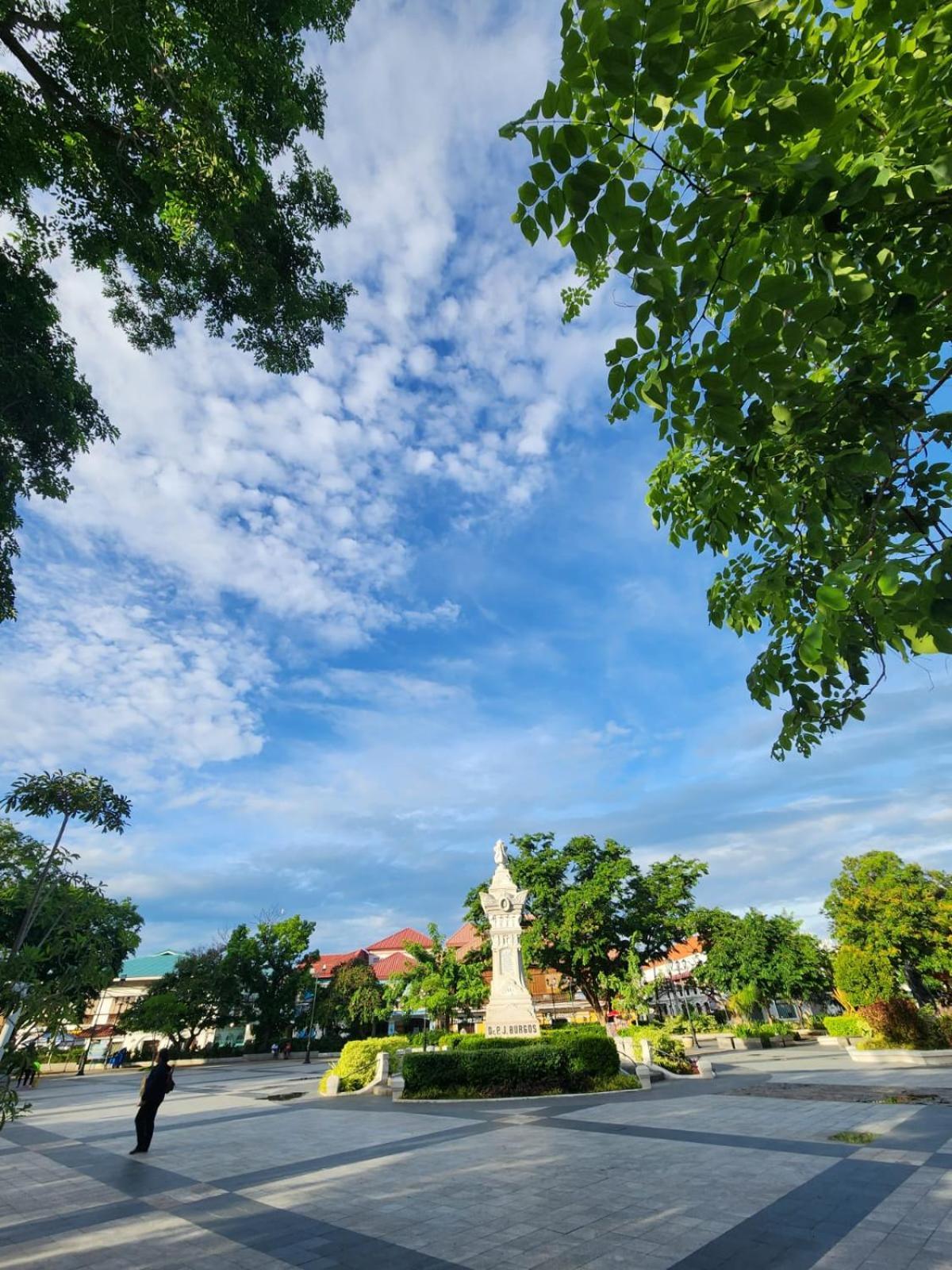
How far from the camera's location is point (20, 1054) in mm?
5547

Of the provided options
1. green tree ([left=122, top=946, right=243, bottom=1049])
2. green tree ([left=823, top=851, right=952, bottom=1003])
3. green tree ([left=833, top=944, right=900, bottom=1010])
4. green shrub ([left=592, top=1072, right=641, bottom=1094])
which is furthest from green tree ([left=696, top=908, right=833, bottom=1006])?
green tree ([left=122, top=946, right=243, bottom=1049])

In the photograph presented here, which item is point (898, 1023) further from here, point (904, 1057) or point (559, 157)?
point (559, 157)

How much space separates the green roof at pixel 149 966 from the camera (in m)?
58.1

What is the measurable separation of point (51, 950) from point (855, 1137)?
10.3m

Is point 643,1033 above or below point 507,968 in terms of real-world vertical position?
below

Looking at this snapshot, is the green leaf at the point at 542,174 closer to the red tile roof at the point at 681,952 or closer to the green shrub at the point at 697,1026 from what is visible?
the red tile roof at the point at 681,952

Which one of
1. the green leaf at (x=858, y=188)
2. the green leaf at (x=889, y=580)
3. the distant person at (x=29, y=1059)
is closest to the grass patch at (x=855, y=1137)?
the green leaf at (x=889, y=580)

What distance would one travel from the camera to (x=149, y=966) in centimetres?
6009

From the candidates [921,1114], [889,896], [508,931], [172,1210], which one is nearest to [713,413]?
[172,1210]

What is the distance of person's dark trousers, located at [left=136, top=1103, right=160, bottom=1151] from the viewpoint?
31.3 feet

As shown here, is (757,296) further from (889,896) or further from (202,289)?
(889,896)

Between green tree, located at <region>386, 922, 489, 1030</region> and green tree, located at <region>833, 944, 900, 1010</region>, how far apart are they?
47.7 feet

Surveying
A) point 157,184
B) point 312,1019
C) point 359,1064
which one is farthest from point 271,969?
point 157,184

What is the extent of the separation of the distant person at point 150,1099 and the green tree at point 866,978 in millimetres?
21926
